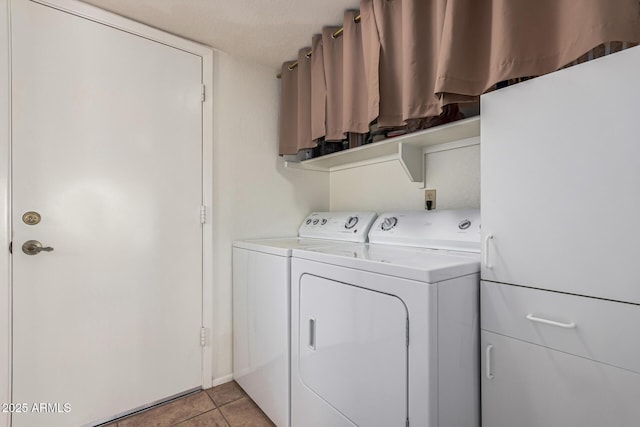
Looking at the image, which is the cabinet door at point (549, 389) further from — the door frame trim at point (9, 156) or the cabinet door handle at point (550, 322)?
the door frame trim at point (9, 156)

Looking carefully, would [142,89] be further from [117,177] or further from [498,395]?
[498,395]

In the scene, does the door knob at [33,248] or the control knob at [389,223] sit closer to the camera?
the door knob at [33,248]

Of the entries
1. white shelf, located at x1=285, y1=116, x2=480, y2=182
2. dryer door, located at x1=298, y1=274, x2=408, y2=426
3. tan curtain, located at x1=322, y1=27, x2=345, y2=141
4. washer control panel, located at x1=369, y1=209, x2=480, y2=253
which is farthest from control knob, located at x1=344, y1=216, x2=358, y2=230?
dryer door, located at x1=298, y1=274, x2=408, y2=426

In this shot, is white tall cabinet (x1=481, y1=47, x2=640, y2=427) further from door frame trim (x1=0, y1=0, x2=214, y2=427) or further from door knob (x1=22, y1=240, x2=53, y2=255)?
door knob (x1=22, y1=240, x2=53, y2=255)

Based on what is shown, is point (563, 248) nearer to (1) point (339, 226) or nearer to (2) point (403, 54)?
(2) point (403, 54)

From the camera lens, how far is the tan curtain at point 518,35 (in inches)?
33.1

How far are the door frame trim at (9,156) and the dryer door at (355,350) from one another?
84 cm

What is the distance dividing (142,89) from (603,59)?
203 centimetres

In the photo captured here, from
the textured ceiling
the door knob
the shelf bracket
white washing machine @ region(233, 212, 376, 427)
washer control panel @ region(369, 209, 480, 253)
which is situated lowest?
white washing machine @ region(233, 212, 376, 427)

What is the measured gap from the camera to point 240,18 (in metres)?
1.67

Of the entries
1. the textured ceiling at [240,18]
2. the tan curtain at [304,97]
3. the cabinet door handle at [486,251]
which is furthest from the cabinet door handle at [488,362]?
the textured ceiling at [240,18]

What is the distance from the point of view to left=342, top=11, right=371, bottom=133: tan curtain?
1.61m

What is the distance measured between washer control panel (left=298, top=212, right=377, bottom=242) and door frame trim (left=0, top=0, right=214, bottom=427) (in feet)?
2.32

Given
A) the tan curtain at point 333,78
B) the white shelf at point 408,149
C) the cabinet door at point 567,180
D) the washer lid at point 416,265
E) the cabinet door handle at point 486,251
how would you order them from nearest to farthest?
the cabinet door at point 567,180 < the washer lid at point 416,265 < the cabinet door handle at point 486,251 < the white shelf at point 408,149 < the tan curtain at point 333,78
